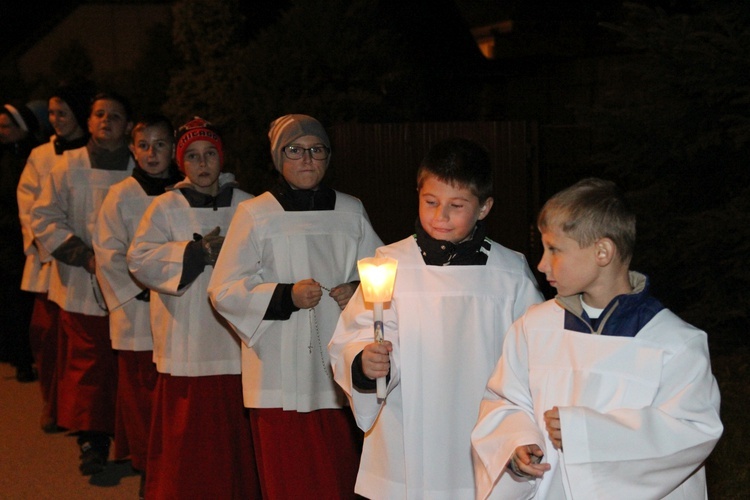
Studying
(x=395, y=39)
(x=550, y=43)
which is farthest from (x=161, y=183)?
(x=550, y=43)

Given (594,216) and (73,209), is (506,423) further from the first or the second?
(73,209)

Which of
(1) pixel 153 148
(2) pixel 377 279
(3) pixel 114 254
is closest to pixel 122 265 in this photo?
(3) pixel 114 254

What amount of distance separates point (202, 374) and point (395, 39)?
679 centimetres

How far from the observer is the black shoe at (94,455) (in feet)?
24.6

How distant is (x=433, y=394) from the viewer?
14.4 ft

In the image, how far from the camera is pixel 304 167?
5473mm

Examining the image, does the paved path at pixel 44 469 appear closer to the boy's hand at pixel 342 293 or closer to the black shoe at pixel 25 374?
the black shoe at pixel 25 374

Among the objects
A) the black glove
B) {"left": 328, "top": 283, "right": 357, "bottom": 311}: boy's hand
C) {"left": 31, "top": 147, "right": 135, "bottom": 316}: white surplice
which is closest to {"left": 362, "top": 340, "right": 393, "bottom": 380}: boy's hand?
{"left": 328, "top": 283, "right": 357, "bottom": 311}: boy's hand

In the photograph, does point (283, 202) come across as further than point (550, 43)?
No

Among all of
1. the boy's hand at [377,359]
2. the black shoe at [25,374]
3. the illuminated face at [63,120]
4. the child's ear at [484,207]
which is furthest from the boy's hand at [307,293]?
the black shoe at [25,374]

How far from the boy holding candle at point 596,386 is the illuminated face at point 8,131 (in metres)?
7.10

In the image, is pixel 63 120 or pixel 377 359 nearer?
pixel 377 359

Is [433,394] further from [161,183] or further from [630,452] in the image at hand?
[161,183]

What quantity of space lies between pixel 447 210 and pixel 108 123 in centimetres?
428
